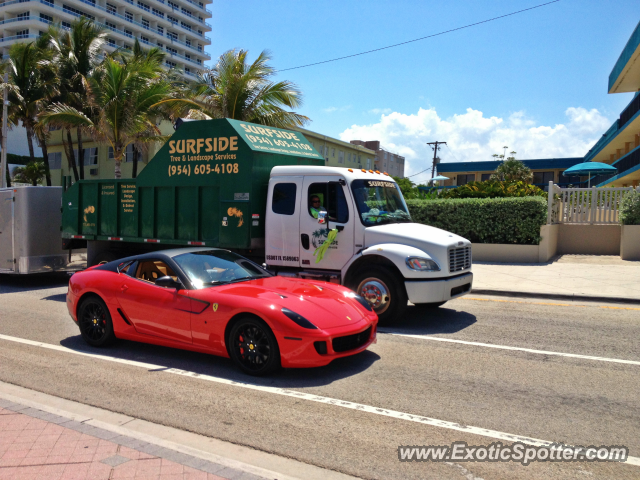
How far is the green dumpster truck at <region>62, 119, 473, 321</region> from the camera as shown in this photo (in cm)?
809

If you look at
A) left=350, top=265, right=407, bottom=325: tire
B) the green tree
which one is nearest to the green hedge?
left=350, top=265, right=407, bottom=325: tire

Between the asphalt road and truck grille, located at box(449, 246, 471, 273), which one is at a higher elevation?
truck grille, located at box(449, 246, 471, 273)

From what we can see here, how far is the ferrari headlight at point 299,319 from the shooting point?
5367 millimetres

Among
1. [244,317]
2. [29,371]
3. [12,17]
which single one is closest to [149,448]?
[244,317]

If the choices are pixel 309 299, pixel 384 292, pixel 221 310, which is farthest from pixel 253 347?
pixel 384 292

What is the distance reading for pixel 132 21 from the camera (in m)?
86.6

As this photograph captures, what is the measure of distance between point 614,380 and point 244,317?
3.97m

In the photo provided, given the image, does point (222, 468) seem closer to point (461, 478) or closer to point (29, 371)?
point (461, 478)

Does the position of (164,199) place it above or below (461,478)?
above

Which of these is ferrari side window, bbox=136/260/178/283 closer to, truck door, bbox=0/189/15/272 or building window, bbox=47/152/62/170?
truck door, bbox=0/189/15/272

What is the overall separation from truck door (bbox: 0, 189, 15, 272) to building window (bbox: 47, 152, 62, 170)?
1131 inches

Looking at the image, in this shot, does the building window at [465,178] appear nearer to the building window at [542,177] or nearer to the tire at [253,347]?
the building window at [542,177]

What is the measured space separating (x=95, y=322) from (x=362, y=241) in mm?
4135

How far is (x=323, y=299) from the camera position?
6.01 metres
